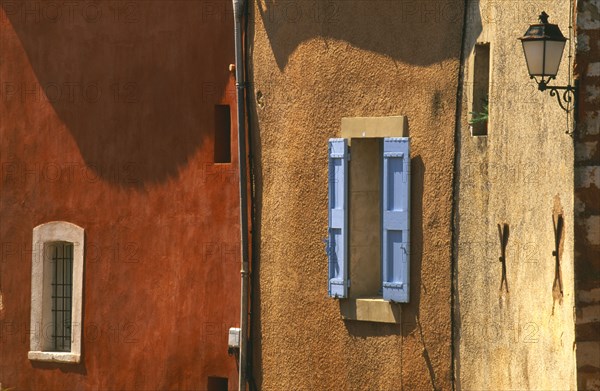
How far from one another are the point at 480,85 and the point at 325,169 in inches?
74.7

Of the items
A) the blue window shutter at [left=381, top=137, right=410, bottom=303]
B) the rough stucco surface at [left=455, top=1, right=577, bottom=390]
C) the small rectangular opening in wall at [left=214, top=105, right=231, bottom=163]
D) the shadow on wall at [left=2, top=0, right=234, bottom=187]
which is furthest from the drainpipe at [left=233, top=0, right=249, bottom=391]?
the rough stucco surface at [left=455, top=1, right=577, bottom=390]

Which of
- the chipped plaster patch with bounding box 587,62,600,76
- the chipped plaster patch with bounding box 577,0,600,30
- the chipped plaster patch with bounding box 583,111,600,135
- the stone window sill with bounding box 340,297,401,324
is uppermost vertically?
the chipped plaster patch with bounding box 577,0,600,30

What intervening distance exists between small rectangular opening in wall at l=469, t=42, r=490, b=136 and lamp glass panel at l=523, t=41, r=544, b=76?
6.72 feet

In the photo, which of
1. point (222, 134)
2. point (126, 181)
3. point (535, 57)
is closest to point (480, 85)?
point (535, 57)

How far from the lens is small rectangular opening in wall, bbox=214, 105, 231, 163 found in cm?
1442

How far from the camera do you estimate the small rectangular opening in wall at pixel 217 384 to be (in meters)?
14.4

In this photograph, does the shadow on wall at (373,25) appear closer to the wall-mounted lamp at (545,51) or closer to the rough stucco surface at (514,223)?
the rough stucco surface at (514,223)

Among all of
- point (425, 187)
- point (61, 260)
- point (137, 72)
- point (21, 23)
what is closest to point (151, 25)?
point (137, 72)

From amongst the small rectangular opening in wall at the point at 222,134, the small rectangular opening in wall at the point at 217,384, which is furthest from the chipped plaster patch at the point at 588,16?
the small rectangular opening in wall at the point at 217,384

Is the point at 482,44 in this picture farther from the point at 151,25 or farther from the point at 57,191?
the point at 57,191

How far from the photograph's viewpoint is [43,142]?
15555 mm

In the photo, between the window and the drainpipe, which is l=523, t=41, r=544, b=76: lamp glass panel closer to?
the window

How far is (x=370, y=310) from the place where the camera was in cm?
1289

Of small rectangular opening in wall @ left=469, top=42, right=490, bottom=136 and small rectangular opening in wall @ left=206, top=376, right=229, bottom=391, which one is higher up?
small rectangular opening in wall @ left=469, top=42, right=490, bottom=136
